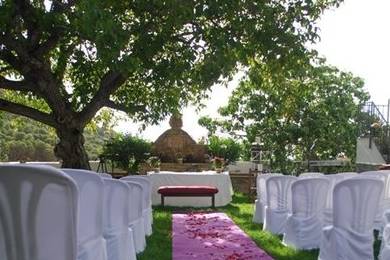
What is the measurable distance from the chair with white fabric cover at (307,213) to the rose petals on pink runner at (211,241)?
560mm

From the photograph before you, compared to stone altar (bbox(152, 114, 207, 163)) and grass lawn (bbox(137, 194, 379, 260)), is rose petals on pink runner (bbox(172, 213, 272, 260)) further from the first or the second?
stone altar (bbox(152, 114, 207, 163))

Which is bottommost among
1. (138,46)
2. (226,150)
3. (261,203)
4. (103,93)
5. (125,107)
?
(261,203)

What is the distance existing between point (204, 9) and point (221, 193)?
5777mm

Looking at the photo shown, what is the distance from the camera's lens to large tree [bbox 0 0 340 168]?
9.38 meters

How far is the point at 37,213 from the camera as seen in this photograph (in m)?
2.62

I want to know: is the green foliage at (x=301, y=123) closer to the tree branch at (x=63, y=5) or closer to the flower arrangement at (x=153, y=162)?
the flower arrangement at (x=153, y=162)

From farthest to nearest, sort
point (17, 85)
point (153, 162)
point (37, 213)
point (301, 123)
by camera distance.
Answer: point (301, 123) → point (153, 162) → point (17, 85) → point (37, 213)

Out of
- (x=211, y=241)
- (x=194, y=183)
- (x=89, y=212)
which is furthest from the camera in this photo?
(x=194, y=183)

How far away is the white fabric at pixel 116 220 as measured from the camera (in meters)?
5.12

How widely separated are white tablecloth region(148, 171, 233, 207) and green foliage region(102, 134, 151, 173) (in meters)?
2.51

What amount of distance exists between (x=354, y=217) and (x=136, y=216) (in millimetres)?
2665

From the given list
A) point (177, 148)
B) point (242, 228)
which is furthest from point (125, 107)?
point (177, 148)

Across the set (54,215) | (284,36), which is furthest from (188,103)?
(54,215)

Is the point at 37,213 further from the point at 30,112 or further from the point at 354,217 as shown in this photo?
the point at 30,112
